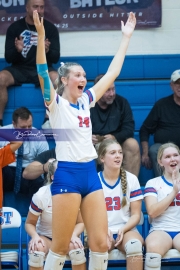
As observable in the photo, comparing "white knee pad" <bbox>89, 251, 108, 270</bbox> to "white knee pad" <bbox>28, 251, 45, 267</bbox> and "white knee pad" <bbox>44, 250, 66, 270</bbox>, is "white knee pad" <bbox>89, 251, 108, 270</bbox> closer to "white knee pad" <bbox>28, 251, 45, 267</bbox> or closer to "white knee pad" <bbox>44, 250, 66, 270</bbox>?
"white knee pad" <bbox>44, 250, 66, 270</bbox>

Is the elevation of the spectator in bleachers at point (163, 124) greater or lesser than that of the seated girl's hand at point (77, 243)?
greater

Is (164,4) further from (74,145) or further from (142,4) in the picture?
(74,145)

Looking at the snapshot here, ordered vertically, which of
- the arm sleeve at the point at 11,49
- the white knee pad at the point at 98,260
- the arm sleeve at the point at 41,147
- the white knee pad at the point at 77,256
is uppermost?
the arm sleeve at the point at 11,49

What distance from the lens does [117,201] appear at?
517 cm

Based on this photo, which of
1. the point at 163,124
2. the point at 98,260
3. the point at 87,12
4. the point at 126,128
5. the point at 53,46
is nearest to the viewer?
the point at 98,260

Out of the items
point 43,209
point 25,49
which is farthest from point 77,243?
point 25,49

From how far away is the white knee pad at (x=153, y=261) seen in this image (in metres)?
4.81

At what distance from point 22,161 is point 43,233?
1187 mm

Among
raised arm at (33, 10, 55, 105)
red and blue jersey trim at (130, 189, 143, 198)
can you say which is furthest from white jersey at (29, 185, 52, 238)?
raised arm at (33, 10, 55, 105)

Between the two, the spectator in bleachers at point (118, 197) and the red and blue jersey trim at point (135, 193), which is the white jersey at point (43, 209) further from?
A: the red and blue jersey trim at point (135, 193)

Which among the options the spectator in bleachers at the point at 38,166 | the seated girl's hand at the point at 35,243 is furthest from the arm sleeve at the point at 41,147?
the seated girl's hand at the point at 35,243

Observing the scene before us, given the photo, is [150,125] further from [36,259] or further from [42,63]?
[42,63]

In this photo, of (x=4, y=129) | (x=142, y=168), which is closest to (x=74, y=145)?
(x=4, y=129)

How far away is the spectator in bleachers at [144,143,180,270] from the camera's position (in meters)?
4.89
